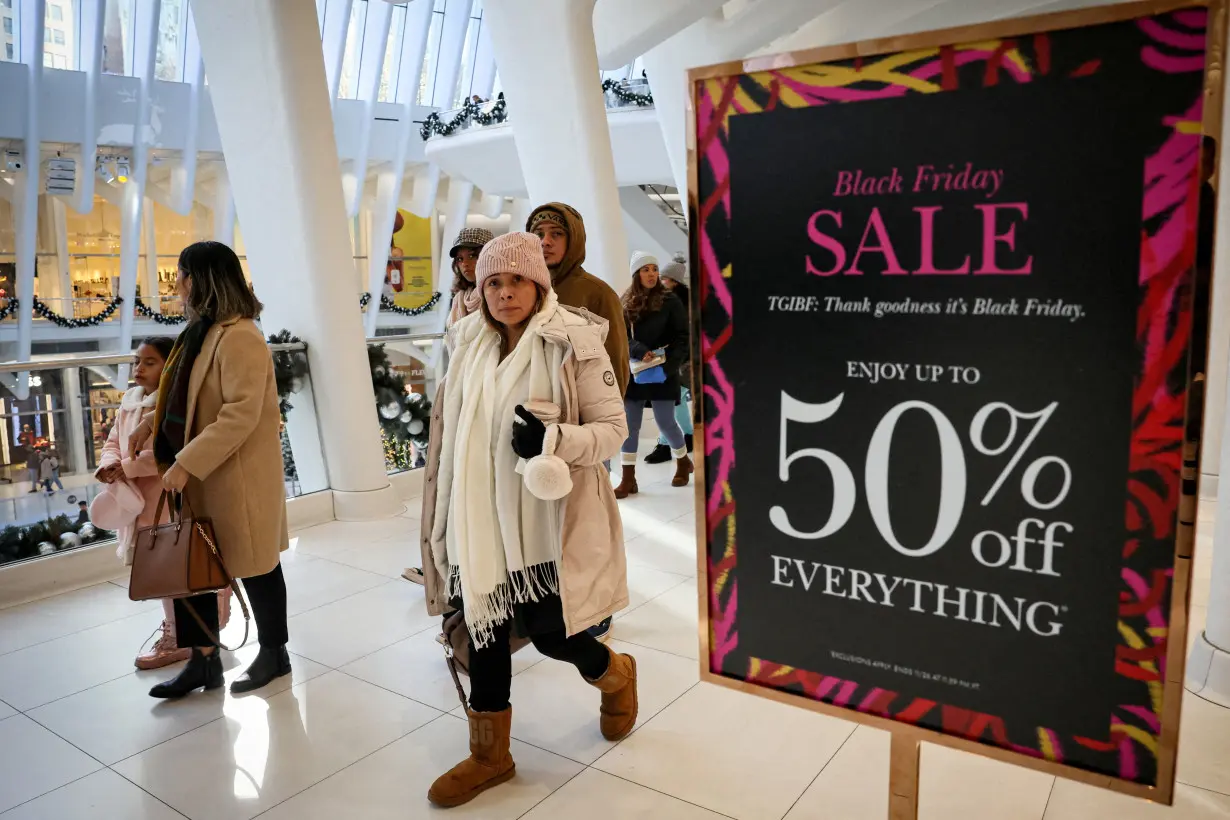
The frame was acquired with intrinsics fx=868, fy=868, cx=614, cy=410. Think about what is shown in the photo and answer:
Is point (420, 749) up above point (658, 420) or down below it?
below

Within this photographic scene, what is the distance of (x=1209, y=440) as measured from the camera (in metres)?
5.59

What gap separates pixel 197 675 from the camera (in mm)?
3078

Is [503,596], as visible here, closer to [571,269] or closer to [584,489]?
[584,489]

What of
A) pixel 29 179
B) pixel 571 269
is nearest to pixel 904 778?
pixel 571 269

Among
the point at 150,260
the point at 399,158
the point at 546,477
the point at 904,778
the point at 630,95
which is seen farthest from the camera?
the point at 399,158

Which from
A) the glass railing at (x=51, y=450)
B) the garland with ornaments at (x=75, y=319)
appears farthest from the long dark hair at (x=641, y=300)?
the garland with ornaments at (x=75, y=319)

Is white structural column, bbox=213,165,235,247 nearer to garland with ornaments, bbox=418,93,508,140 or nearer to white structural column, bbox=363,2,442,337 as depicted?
white structural column, bbox=363,2,442,337

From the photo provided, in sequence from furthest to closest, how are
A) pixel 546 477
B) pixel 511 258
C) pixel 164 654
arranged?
pixel 164 654 → pixel 511 258 → pixel 546 477

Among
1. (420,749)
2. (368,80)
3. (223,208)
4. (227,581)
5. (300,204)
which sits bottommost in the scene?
(420,749)

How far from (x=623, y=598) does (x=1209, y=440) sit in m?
4.99

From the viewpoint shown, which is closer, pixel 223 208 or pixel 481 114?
pixel 481 114

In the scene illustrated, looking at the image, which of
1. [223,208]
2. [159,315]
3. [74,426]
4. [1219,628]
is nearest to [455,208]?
[223,208]

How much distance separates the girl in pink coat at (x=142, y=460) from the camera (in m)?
3.11

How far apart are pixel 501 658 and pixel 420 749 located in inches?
21.4
